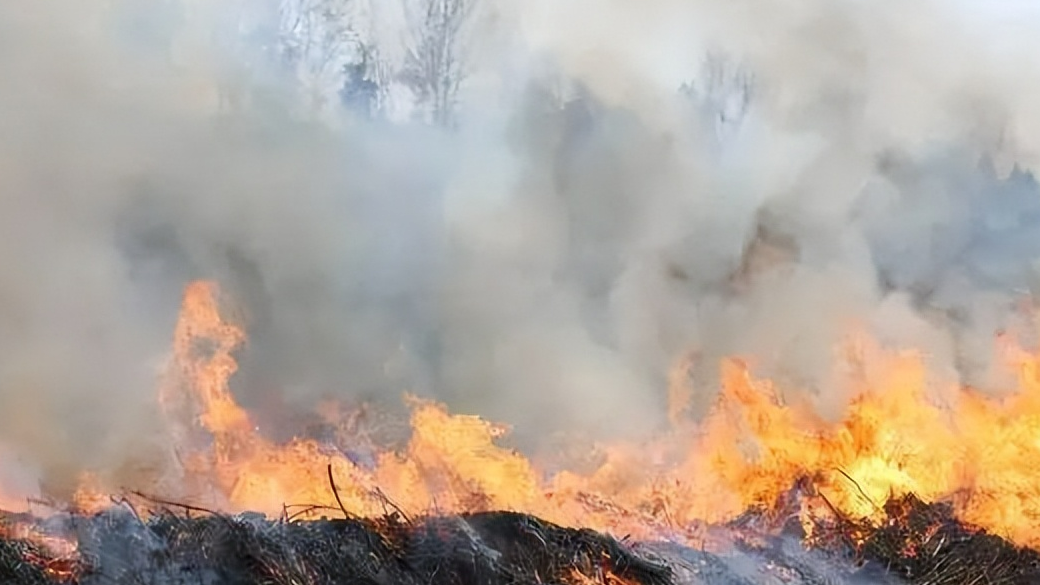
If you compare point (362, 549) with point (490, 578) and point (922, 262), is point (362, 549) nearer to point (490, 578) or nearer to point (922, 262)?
point (490, 578)

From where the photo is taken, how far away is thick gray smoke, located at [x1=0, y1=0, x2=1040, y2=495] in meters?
6.57

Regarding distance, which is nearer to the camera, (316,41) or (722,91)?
(316,41)

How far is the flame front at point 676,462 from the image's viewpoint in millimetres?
6246

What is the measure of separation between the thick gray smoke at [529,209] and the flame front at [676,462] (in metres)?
0.24

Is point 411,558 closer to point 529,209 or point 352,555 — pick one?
point 352,555

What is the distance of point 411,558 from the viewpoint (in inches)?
214

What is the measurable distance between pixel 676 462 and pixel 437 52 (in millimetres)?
3196

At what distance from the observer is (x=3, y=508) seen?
5.92 meters

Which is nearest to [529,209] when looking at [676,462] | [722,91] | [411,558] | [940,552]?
[722,91]

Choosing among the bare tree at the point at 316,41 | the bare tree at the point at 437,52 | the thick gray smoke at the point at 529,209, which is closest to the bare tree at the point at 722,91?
the thick gray smoke at the point at 529,209

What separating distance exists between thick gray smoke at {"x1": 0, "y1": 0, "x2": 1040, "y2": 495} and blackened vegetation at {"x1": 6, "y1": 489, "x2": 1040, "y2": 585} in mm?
1090

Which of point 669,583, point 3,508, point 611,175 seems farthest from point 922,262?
point 3,508

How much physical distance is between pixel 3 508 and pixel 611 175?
4.29 meters

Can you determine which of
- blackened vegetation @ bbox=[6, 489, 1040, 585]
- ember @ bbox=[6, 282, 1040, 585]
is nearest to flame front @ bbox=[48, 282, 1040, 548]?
ember @ bbox=[6, 282, 1040, 585]
